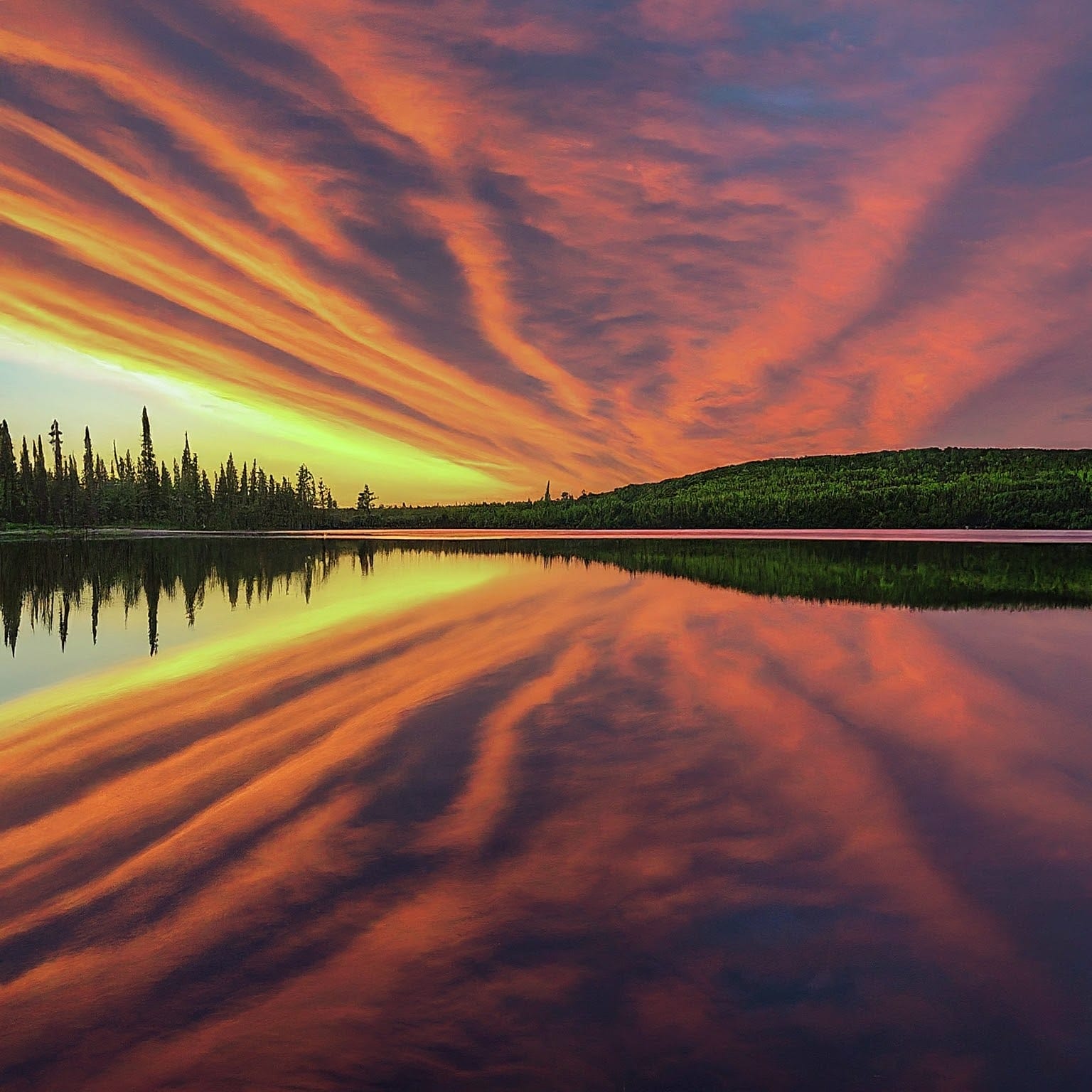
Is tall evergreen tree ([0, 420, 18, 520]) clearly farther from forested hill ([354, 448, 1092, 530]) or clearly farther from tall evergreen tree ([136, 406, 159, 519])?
forested hill ([354, 448, 1092, 530])

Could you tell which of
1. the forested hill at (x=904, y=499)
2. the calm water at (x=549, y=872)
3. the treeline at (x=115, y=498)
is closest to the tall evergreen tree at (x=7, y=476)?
the treeline at (x=115, y=498)

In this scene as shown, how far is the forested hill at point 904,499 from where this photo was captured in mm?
122250

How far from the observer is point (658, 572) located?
38.4 m

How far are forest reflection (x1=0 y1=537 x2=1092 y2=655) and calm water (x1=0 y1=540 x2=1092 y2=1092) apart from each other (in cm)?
903

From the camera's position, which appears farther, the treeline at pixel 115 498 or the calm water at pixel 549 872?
the treeline at pixel 115 498

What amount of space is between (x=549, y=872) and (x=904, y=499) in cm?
14719

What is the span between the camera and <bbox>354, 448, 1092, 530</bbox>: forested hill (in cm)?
12225

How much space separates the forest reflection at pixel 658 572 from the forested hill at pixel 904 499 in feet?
211

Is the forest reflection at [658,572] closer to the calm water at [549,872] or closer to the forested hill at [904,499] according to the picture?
the calm water at [549,872]

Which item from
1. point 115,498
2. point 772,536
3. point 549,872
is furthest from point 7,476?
point 549,872

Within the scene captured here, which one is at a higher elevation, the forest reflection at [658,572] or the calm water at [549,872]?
the forest reflection at [658,572]

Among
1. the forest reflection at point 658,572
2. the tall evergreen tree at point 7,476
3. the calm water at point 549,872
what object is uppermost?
the tall evergreen tree at point 7,476

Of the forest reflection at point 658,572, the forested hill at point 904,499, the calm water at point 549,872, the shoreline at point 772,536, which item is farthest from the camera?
the forested hill at point 904,499

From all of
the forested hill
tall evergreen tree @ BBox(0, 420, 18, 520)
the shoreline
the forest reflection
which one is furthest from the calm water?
tall evergreen tree @ BBox(0, 420, 18, 520)
